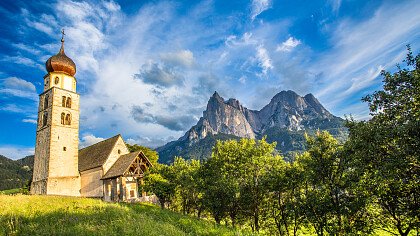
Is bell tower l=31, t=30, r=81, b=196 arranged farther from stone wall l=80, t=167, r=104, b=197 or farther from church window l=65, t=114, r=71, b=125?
stone wall l=80, t=167, r=104, b=197

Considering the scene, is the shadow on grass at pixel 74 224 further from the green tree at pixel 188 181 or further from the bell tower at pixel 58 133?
the bell tower at pixel 58 133

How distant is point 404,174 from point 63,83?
51.8 m

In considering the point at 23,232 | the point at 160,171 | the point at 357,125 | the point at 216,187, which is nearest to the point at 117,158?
the point at 160,171

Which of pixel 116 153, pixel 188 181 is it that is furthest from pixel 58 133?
pixel 188 181

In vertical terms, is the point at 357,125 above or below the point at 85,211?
above

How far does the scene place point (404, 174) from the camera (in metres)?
13.2

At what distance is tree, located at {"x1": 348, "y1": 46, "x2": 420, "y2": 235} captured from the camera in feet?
40.8

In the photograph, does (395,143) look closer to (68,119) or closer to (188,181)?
(188,181)

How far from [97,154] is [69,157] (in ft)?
16.0

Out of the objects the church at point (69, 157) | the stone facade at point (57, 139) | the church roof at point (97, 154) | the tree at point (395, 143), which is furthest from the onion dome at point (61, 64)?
the tree at point (395, 143)

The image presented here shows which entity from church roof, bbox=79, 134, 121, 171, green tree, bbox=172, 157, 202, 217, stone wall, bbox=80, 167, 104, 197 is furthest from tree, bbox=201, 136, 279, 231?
church roof, bbox=79, 134, 121, 171

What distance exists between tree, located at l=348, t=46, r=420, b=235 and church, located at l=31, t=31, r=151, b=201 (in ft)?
114

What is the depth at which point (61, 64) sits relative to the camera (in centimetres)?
4850

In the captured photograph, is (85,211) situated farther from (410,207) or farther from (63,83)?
(63,83)
